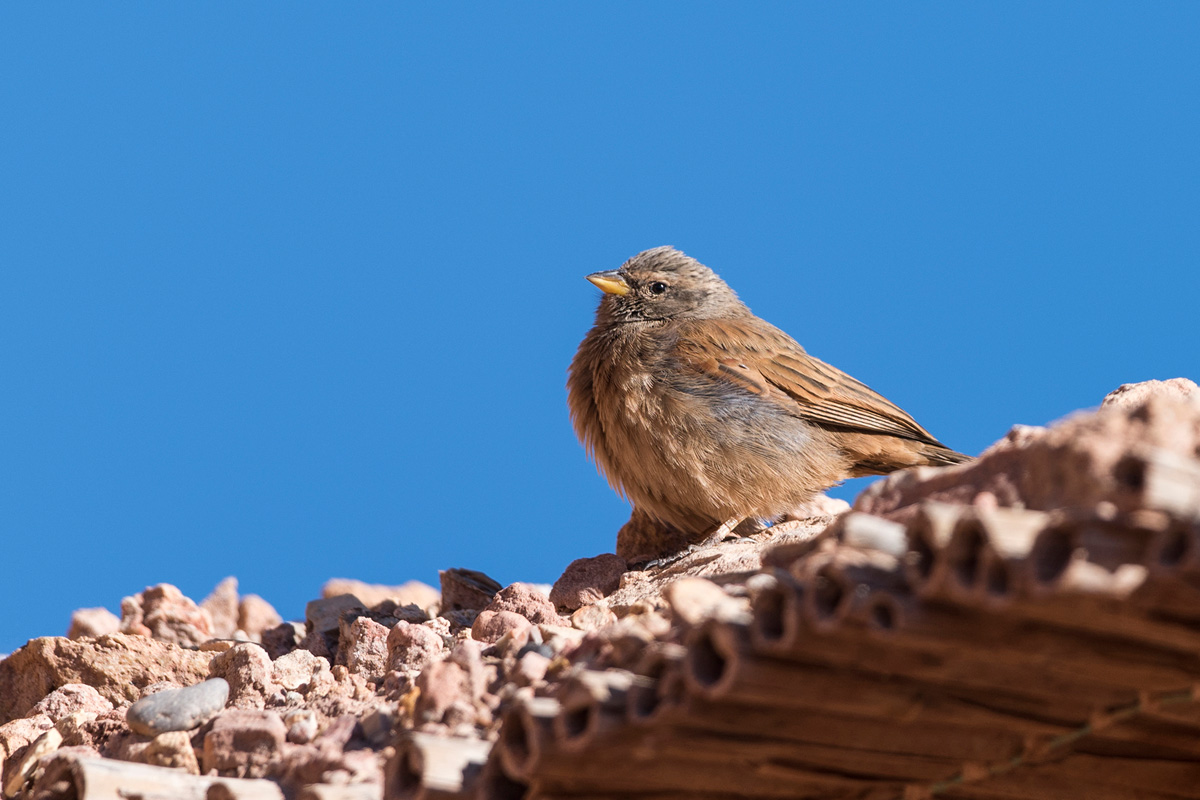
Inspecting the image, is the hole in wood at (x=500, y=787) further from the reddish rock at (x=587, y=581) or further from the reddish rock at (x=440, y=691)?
the reddish rock at (x=587, y=581)

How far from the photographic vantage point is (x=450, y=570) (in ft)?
21.2

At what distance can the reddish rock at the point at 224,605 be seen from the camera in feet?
26.4

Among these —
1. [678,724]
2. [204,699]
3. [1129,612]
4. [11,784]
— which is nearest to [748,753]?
[678,724]

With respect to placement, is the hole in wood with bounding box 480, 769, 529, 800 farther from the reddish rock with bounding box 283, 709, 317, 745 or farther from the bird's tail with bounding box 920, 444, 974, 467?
the bird's tail with bounding box 920, 444, 974, 467

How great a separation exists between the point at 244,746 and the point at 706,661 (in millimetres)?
A: 2016

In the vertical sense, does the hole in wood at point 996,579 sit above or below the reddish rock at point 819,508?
below

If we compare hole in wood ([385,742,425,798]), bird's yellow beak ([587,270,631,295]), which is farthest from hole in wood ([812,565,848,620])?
bird's yellow beak ([587,270,631,295])

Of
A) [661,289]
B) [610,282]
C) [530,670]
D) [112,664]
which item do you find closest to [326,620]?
[112,664]

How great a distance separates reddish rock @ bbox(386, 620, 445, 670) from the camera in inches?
177

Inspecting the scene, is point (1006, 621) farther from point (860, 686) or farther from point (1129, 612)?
point (860, 686)

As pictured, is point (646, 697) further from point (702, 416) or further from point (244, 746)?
point (702, 416)

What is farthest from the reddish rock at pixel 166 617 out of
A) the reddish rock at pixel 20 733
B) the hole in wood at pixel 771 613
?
the hole in wood at pixel 771 613

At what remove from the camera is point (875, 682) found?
2.35 metres

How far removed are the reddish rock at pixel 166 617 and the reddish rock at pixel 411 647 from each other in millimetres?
2719
